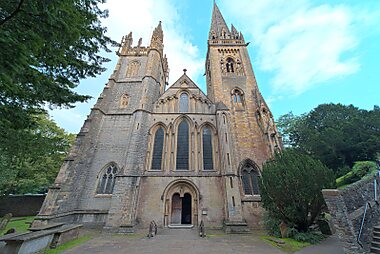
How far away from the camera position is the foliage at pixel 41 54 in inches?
152

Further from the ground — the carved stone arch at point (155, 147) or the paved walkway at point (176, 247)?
the carved stone arch at point (155, 147)

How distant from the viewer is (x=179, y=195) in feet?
45.8

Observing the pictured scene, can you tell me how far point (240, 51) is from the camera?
71.7 ft

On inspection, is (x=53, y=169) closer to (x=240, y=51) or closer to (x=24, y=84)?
(x=24, y=84)

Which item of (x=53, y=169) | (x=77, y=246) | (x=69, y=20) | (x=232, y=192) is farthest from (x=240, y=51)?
(x=53, y=169)

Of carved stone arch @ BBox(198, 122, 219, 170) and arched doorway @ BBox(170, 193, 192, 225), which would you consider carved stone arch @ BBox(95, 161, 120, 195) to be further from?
carved stone arch @ BBox(198, 122, 219, 170)

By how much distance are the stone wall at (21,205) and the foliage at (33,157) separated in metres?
0.83

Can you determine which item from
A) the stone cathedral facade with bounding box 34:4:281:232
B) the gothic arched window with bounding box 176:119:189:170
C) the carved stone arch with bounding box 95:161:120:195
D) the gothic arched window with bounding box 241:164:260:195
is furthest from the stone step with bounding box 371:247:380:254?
the carved stone arch with bounding box 95:161:120:195

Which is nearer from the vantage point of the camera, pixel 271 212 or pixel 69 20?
pixel 69 20

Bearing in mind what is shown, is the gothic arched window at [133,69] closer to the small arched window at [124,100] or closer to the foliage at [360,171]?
the small arched window at [124,100]

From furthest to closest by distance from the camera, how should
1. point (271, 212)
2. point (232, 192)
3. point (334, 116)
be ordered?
point (334, 116) < point (232, 192) < point (271, 212)

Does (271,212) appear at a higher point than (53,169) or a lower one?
lower

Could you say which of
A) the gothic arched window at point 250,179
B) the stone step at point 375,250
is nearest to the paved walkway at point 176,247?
the stone step at point 375,250

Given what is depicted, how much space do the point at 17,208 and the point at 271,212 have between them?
27.8 meters
